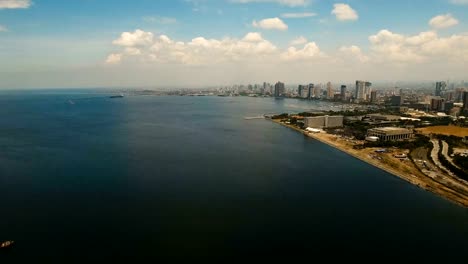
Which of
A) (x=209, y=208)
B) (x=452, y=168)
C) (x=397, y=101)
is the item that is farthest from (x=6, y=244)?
(x=397, y=101)

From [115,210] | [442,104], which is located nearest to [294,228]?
[115,210]

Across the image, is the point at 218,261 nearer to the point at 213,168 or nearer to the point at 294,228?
the point at 294,228

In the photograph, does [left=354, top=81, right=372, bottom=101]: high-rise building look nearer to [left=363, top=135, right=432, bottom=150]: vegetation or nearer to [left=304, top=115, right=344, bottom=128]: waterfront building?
[left=304, top=115, right=344, bottom=128]: waterfront building

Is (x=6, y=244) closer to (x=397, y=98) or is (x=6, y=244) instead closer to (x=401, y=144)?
(x=401, y=144)

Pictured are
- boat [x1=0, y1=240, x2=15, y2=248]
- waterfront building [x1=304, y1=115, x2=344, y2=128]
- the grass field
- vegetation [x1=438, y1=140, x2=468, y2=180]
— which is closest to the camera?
boat [x1=0, y1=240, x2=15, y2=248]

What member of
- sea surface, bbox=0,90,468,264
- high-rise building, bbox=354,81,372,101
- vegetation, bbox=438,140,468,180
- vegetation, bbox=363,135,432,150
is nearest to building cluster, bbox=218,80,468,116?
high-rise building, bbox=354,81,372,101

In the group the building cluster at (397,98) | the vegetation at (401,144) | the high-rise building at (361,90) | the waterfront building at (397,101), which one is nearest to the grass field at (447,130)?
the vegetation at (401,144)
